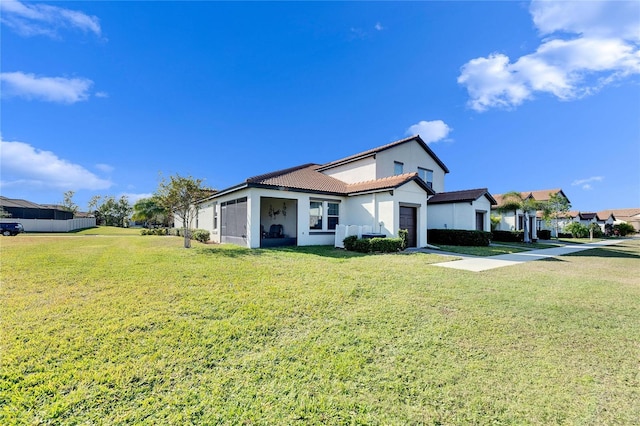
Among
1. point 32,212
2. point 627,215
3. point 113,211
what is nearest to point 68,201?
point 113,211

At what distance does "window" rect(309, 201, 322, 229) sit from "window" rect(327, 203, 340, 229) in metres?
0.60

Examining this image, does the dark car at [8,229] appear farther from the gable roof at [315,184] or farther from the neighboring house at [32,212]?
the gable roof at [315,184]

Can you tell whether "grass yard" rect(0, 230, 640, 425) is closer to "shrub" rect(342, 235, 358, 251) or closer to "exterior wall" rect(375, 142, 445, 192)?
"shrub" rect(342, 235, 358, 251)

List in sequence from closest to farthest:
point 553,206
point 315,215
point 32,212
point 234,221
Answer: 1. point 234,221
2. point 315,215
3. point 553,206
4. point 32,212

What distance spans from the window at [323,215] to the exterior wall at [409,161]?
4314 mm

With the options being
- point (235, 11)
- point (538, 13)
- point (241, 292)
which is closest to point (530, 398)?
point (241, 292)

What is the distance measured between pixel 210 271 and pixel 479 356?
687 cm

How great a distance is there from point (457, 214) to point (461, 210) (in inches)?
16.0

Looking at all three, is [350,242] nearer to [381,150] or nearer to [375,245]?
[375,245]

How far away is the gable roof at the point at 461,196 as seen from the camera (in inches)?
791

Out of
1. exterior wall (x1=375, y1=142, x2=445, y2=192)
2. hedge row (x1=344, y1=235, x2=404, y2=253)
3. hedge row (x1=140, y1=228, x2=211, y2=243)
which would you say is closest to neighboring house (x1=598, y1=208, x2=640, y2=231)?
exterior wall (x1=375, y1=142, x2=445, y2=192)

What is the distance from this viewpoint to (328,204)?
16.6m

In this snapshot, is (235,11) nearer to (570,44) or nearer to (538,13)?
(538,13)

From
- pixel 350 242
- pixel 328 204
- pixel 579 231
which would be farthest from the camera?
pixel 579 231
